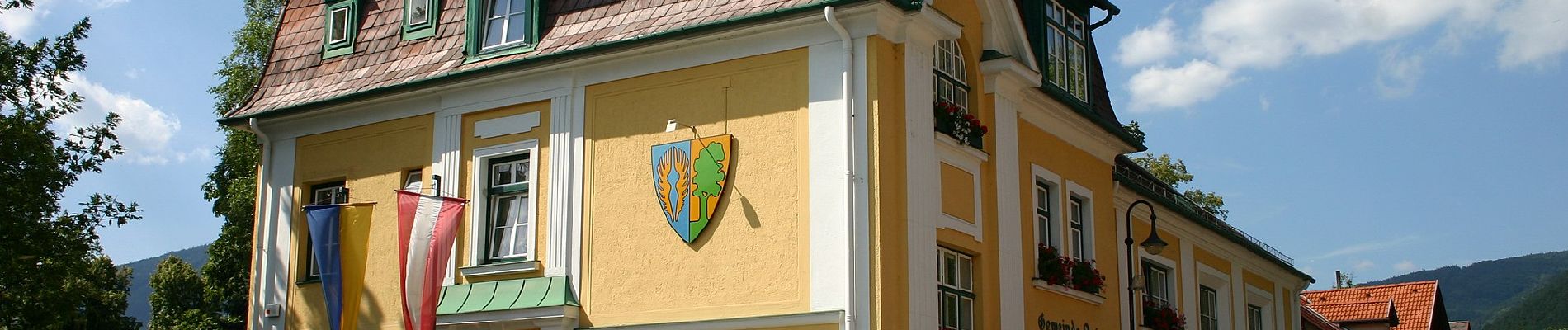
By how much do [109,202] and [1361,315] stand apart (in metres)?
32.1

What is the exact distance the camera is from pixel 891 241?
55.7ft

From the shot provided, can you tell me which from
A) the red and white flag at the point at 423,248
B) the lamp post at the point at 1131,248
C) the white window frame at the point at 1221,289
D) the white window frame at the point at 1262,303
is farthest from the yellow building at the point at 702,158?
the white window frame at the point at 1262,303

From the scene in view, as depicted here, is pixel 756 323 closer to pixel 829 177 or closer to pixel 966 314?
pixel 829 177

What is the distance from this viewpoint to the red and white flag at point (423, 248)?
1895cm

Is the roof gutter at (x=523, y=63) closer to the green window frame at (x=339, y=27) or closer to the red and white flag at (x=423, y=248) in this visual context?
the green window frame at (x=339, y=27)

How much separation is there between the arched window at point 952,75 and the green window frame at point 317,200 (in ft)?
25.2

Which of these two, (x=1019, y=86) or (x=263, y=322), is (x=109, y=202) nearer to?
(x=263, y=322)

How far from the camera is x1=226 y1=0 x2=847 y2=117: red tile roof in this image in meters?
18.6

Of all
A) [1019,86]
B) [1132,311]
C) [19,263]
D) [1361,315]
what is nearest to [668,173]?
[1019,86]

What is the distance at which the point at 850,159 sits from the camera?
16984 millimetres

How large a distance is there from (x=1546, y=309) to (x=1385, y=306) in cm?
12446

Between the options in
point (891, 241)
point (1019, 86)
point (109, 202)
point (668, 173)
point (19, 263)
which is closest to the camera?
point (891, 241)

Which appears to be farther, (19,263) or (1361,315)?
(1361,315)

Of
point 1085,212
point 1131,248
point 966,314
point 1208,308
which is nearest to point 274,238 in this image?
point 966,314
